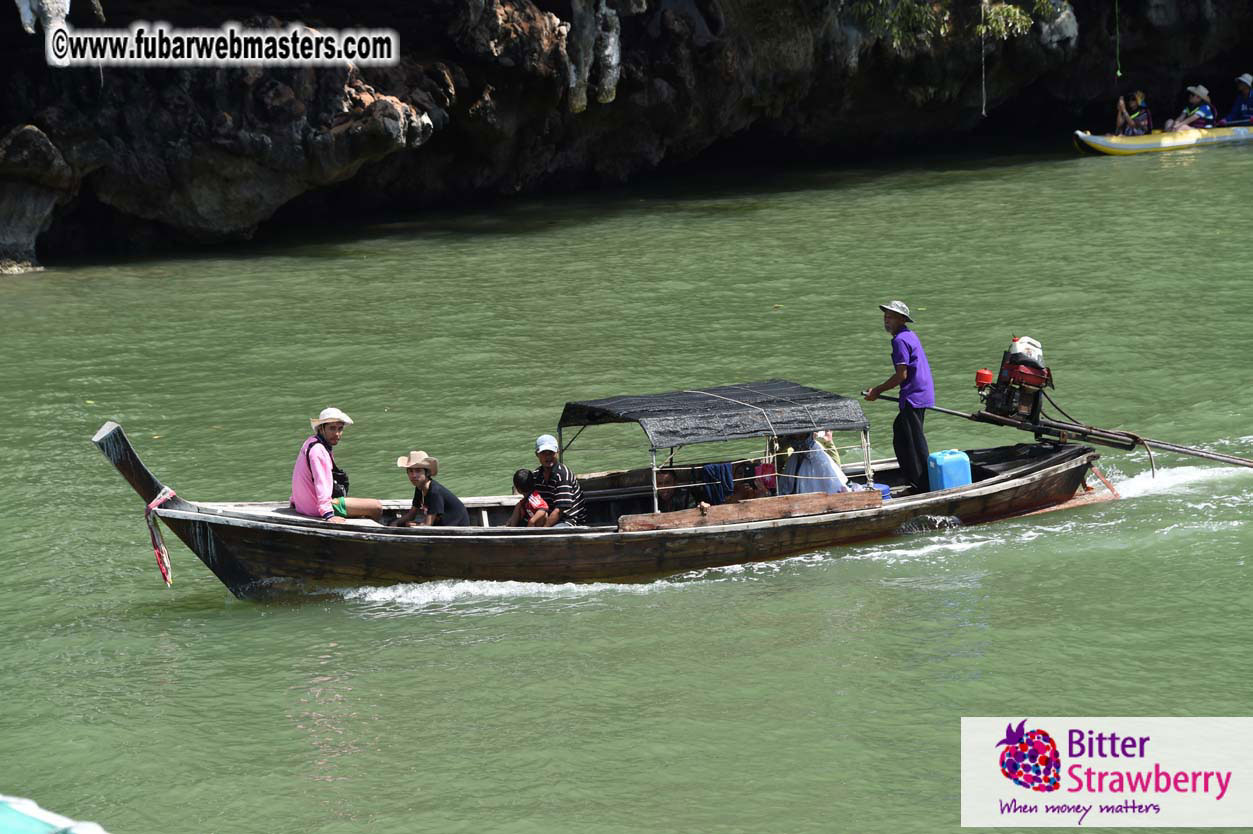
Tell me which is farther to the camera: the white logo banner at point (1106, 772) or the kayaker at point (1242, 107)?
the kayaker at point (1242, 107)

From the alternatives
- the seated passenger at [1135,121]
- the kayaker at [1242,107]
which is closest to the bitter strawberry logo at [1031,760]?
the seated passenger at [1135,121]

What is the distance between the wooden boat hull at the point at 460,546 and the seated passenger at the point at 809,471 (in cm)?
39

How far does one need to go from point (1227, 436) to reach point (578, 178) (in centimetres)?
2017

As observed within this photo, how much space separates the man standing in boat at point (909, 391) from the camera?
12.0 meters

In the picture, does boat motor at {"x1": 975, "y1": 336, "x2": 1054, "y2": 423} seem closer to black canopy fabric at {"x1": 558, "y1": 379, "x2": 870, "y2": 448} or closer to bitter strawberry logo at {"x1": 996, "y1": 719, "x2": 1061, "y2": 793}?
black canopy fabric at {"x1": 558, "y1": 379, "x2": 870, "y2": 448}

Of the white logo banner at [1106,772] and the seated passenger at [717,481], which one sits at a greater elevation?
the seated passenger at [717,481]

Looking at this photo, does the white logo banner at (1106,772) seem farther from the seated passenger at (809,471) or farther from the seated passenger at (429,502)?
the seated passenger at (429,502)

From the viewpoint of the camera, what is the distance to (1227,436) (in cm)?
1356

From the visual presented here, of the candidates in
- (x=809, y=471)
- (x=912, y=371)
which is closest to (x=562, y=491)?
(x=809, y=471)

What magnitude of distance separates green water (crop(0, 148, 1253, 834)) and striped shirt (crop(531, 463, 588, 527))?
679 millimetres

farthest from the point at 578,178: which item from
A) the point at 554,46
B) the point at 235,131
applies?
the point at 235,131

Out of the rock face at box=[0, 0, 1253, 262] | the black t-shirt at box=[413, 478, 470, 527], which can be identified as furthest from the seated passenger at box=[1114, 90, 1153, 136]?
the black t-shirt at box=[413, 478, 470, 527]

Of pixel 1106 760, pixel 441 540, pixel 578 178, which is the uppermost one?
pixel 578 178

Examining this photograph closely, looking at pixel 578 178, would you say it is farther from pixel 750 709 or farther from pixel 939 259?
pixel 750 709
